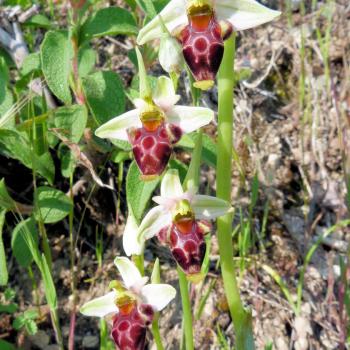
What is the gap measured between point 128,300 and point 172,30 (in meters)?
0.76

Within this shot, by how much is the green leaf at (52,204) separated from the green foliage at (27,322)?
0.39 metres

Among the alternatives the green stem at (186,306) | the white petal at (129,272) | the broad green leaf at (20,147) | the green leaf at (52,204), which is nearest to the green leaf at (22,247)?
the green leaf at (52,204)

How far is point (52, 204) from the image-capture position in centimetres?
226

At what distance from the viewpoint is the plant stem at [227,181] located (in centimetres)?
168

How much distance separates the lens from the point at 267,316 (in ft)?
8.43

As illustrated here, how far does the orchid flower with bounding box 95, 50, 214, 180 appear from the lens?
1.61 m

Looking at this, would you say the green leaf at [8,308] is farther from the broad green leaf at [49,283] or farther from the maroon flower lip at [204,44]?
the maroon flower lip at [204,44]

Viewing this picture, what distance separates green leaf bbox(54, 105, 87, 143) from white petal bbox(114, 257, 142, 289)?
0.59 metres

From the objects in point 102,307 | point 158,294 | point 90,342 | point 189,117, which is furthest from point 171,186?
point 90,342

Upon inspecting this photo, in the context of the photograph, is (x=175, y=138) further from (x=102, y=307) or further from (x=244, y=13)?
(x=102, y=307)

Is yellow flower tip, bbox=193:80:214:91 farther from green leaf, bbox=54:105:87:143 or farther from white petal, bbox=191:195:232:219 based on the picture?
green leaf, bbox=54:105:87:143

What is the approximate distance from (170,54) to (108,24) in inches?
26.3

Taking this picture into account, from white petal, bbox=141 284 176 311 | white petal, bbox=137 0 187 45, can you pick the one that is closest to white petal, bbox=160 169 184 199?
white petal, bbox=141 284 176 311

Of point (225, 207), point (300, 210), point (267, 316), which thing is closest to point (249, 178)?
point (300, 210)
